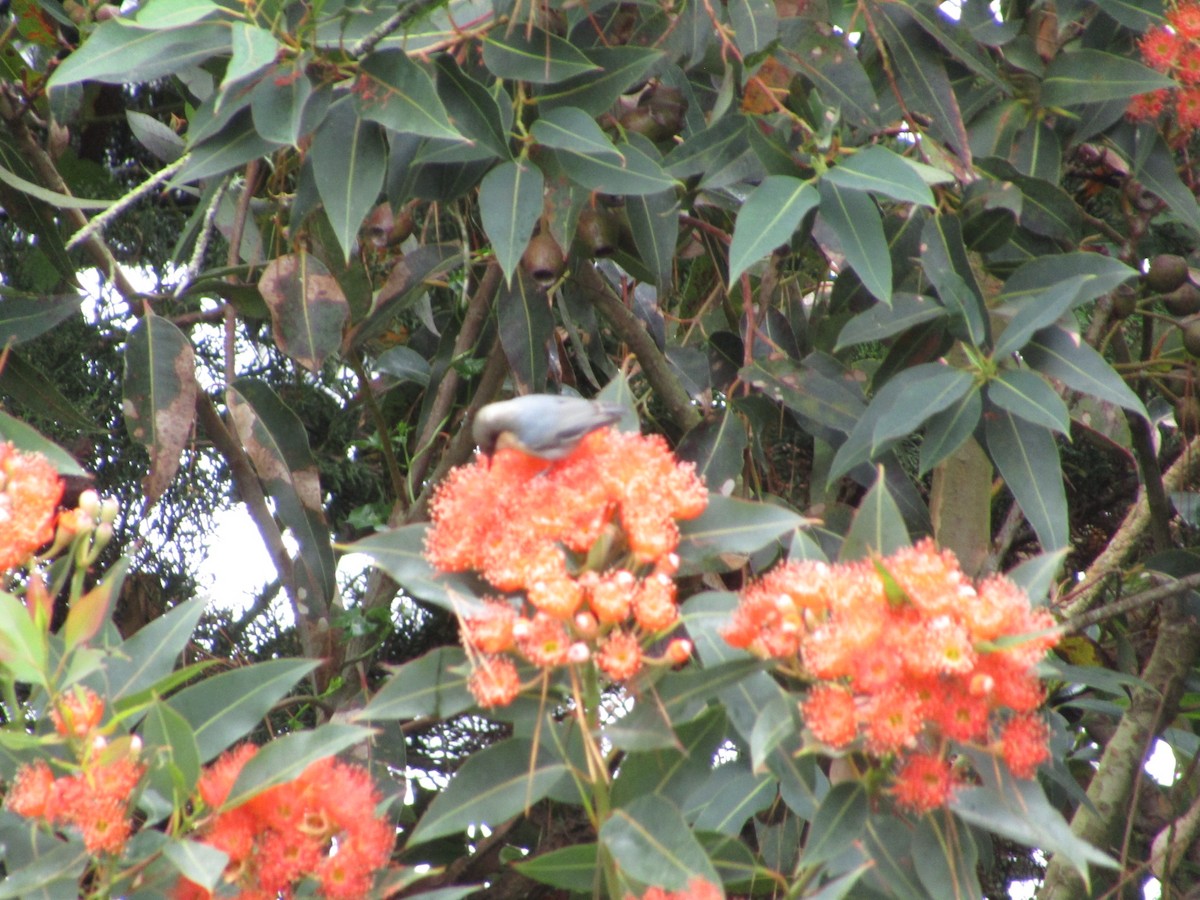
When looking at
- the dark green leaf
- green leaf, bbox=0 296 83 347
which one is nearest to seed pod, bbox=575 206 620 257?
the dark green leaf

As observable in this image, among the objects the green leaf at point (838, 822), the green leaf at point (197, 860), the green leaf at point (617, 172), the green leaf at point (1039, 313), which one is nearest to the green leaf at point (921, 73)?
the green leaf at point (1039, 313)

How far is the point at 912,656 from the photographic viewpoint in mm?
1111

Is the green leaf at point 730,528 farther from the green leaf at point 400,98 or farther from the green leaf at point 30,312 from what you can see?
the green leaf at point 30,312

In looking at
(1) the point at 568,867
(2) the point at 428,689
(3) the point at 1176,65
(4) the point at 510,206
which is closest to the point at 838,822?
(1) the point at 568,867

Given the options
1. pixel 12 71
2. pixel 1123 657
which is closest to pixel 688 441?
pixel 1123 657

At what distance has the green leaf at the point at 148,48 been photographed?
5.60 ft

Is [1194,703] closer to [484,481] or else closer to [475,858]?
[475,858]

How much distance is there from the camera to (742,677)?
4.03ft

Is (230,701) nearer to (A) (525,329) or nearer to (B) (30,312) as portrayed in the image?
(A) (525,329)

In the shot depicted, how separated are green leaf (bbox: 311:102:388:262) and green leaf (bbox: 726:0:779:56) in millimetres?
565

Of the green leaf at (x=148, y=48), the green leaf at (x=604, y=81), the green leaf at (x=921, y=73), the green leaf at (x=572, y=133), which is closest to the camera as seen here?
the green leaf at (x=148, y=48)

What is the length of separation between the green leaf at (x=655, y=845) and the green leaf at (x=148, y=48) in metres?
1.14

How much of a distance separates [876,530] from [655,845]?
39cm

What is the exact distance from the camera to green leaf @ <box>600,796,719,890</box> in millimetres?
1160
